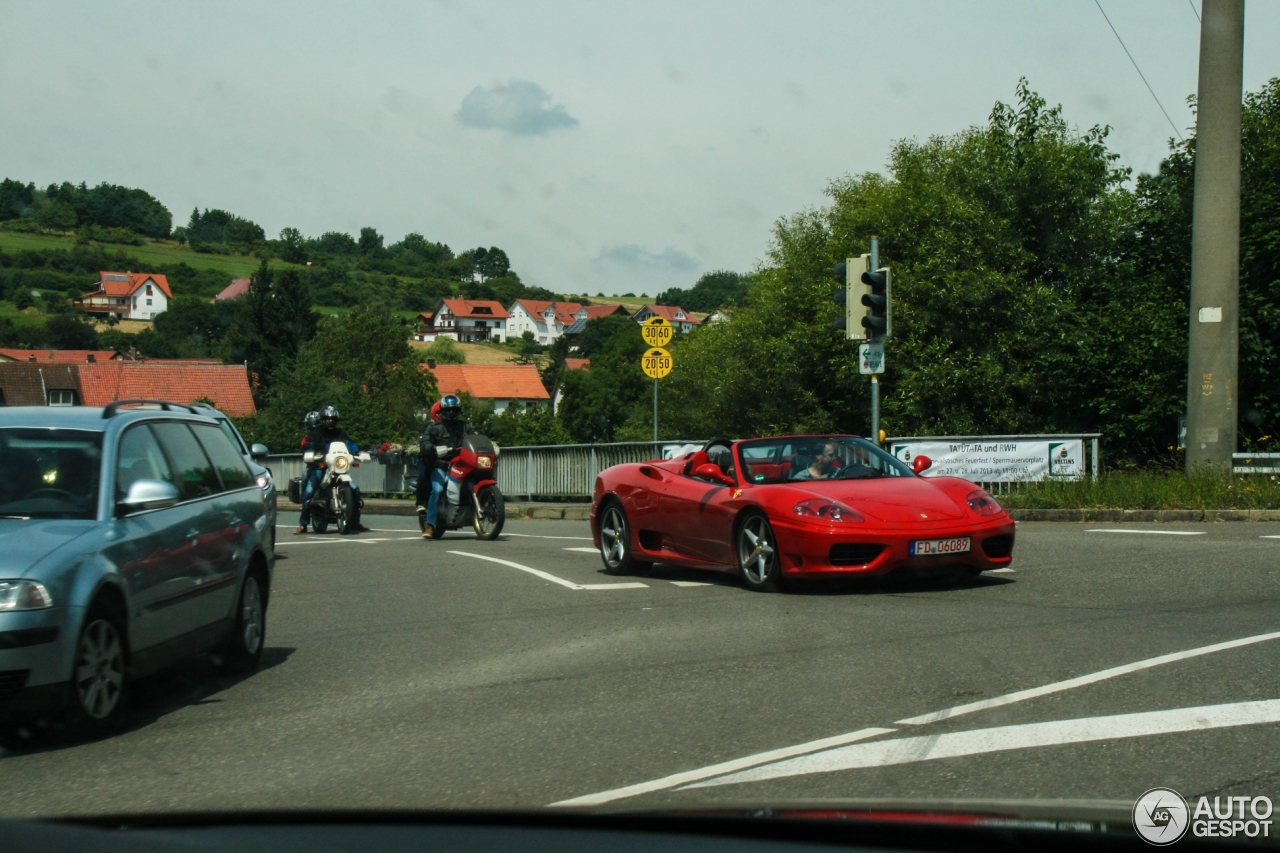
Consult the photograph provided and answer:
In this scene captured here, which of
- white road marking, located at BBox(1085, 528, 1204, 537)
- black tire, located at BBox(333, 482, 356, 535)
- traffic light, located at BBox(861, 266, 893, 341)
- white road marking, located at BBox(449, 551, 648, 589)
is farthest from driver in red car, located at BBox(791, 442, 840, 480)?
black tire, located at BBox(333, 482, 356, 535)

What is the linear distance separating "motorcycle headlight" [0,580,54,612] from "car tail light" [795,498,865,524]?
5769 mm

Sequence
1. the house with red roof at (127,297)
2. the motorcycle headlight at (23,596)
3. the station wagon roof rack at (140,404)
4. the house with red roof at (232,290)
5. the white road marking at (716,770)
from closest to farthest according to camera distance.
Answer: the white road marking at (716,770), the motorcycle headlight at (23,596), the station wagon roof rack at (140,404), the house with red roof at (232,290), the house with red roof at (127,297)

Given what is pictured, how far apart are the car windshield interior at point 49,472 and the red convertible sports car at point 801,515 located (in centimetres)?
523

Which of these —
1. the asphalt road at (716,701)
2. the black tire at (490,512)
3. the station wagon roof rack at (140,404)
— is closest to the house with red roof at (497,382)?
the black tire at (490,512)

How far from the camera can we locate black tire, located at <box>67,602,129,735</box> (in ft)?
17.9

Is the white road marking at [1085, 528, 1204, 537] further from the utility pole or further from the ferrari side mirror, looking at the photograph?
the ferrari side mirror

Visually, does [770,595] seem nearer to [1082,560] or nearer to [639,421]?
[1082,560]

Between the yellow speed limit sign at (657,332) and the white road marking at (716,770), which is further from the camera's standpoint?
the yellow speed limit sign at (657,332)

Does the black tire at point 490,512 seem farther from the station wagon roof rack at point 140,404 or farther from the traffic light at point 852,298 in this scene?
the station wagon roof rack at point 140,404

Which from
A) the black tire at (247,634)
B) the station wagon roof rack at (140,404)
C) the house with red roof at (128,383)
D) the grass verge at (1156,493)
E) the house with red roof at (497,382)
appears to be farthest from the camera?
the house with red roof at (497,382)

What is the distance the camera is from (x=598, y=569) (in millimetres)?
12727

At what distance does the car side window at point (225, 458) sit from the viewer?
7566mm

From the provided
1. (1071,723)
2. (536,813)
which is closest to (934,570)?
(1071,723)

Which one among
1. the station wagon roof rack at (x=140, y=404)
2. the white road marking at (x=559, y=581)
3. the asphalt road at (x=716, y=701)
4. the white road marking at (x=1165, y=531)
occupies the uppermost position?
the station wagon roof rack at (x=140, y=404)
